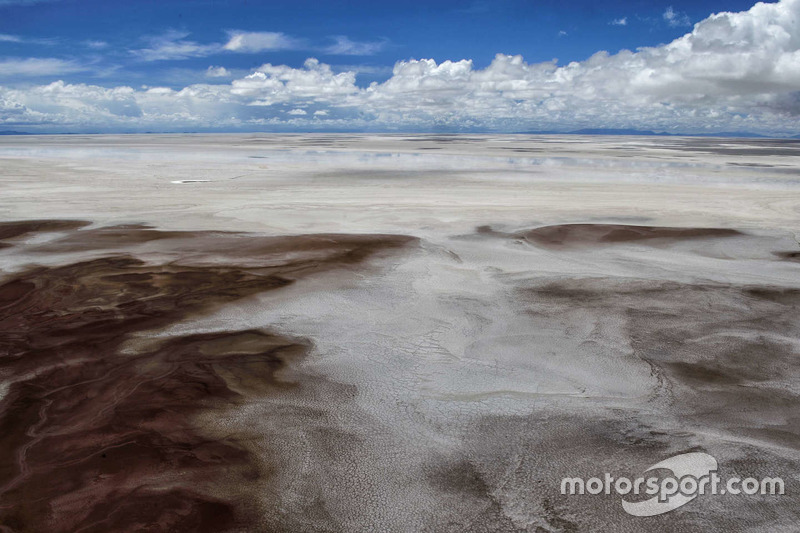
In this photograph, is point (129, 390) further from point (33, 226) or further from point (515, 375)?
point (33, 226)

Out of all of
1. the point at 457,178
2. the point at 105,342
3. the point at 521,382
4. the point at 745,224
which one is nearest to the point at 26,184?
the point at 457,178

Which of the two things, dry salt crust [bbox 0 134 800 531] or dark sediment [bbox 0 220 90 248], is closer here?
dry salt crust [bbox 0 134 800 531]

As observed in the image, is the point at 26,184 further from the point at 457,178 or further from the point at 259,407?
the point at 259,407

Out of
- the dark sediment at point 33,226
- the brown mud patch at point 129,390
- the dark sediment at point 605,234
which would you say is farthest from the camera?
the dark sediment at point 33,226

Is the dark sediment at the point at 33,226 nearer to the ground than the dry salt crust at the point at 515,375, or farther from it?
farther from it

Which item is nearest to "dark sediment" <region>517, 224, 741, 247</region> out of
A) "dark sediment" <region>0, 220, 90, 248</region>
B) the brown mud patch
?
the brown mud patch

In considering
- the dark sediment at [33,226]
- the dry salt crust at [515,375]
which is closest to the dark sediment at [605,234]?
the dry salt crust at [515,375]

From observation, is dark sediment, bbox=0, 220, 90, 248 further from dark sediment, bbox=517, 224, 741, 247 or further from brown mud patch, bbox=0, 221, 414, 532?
dark sediment, bbox=517, 224, 741, 247

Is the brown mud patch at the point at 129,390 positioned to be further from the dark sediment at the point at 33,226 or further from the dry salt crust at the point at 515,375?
the dark sediment at the point at 33,226
